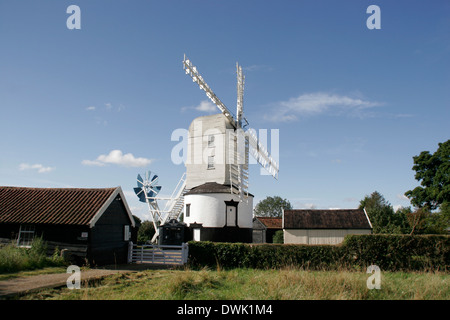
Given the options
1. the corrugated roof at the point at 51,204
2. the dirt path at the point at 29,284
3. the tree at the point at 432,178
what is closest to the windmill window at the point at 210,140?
the corrugated roof at the point at 51,204

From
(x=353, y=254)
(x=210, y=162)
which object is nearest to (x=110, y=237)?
(x=353, y=254)

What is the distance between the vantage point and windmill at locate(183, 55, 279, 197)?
29.4 meters

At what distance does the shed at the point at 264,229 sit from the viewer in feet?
151

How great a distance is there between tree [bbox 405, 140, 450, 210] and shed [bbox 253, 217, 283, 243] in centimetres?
1795

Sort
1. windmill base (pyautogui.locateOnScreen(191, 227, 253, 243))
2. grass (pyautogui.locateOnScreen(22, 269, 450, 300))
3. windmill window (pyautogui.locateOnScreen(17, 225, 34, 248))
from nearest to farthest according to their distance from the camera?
grass (pyautogui.locateOnScreen(22, 269, 450, 300))
windmill window (pyautogui.locateOnScreen(17, 225, 34, 248))
windmill base (pyautogui.locateOnScreen(191, 227, 253, 243))

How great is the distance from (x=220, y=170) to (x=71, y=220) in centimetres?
1584

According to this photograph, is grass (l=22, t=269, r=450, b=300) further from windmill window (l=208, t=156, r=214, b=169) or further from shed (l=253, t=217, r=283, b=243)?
shed (l=253, t=217, r=283, b=243)

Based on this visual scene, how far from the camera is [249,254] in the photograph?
18688 mm

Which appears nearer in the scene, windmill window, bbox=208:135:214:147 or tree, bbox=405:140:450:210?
windmill window, bbox=208:135:214:147

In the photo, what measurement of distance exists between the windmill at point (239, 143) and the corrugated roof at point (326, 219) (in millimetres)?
7258

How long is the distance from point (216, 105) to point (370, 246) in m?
19.1

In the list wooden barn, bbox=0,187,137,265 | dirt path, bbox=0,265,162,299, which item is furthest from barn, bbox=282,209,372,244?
dirt path, bbox=0,265,162,299

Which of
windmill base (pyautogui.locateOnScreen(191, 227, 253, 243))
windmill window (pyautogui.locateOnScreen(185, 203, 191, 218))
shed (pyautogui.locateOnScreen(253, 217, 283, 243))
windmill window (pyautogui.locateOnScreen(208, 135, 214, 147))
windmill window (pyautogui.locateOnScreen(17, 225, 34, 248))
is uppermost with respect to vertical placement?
windmill window (pyautogui.locateOnScreen(208, 135, 214, 147))
